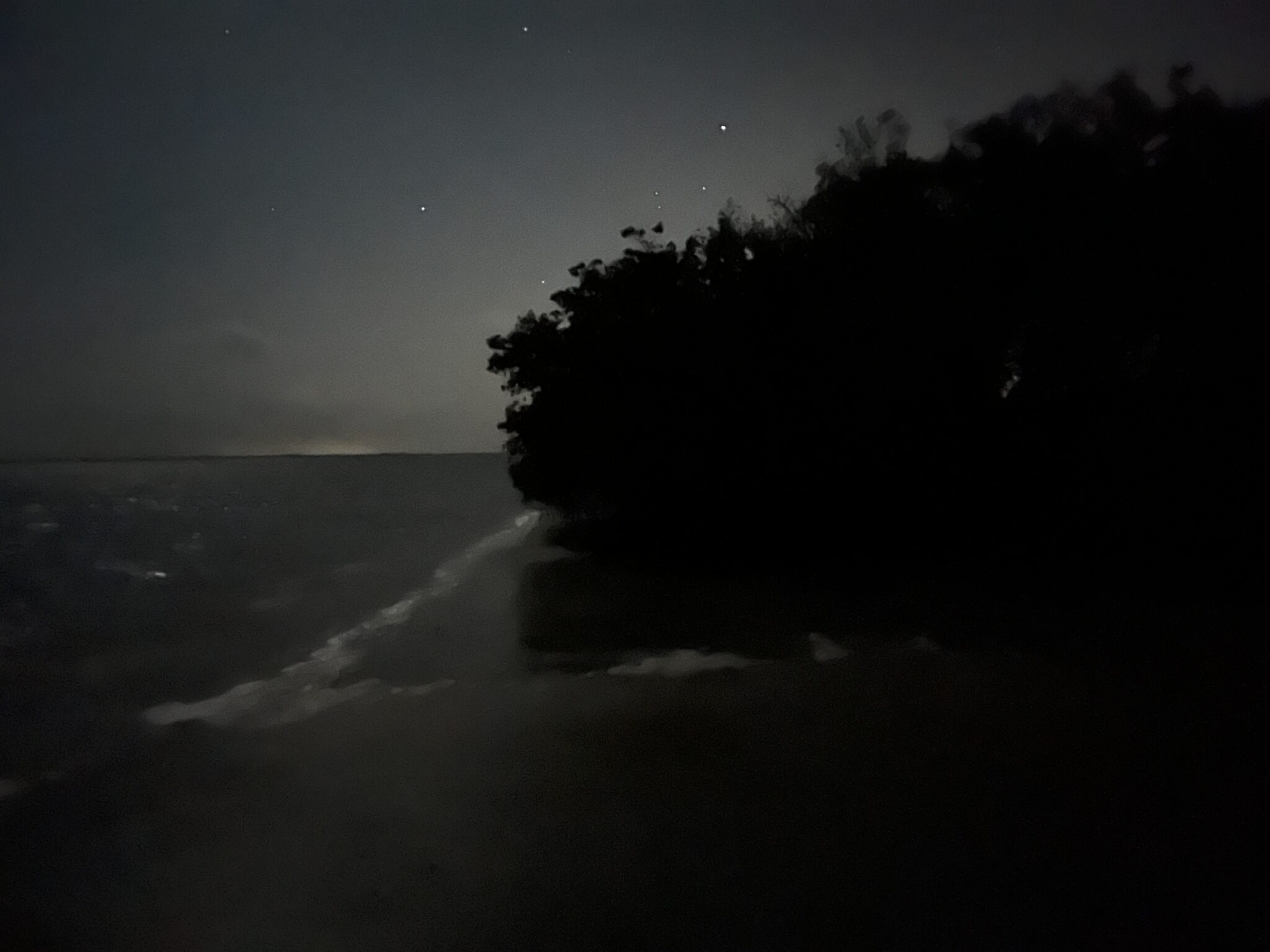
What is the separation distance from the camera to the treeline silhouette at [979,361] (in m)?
17.0

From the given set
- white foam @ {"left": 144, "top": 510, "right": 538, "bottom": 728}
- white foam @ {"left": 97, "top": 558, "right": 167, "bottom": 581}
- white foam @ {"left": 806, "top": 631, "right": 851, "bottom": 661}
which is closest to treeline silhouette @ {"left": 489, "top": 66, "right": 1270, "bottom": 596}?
white foam @ {"left": 806, "top": 631, "right": 851, "bottom": 661}

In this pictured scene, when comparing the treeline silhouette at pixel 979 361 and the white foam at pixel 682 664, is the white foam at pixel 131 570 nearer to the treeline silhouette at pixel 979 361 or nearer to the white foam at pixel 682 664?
the treeline silhouette at pixel 979 361

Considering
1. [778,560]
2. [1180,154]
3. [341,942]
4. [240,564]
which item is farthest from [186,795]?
[240,564]

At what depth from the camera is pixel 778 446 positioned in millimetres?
20891

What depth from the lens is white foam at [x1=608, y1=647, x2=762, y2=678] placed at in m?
11.1

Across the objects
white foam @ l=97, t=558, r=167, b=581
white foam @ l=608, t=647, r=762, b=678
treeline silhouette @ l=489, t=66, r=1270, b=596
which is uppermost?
treeline silhouette @ l=489, t=66, r=1270, b=596

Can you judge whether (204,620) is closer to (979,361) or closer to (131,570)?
(131,570)

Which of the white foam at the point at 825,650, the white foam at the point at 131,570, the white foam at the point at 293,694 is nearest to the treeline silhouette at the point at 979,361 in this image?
the white foam at the point at 825,650

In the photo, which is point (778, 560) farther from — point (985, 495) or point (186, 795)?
point (186, 795)

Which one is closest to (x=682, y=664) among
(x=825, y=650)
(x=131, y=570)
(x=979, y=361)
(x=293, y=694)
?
(x=825, y=650)

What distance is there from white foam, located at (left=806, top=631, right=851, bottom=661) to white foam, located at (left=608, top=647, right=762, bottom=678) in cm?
91

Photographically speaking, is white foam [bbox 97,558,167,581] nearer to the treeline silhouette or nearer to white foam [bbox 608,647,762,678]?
the treeline silhouette

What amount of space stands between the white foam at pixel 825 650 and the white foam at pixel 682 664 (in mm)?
906

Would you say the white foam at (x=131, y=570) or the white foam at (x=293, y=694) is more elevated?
the white foam at (x=131, y=570)
